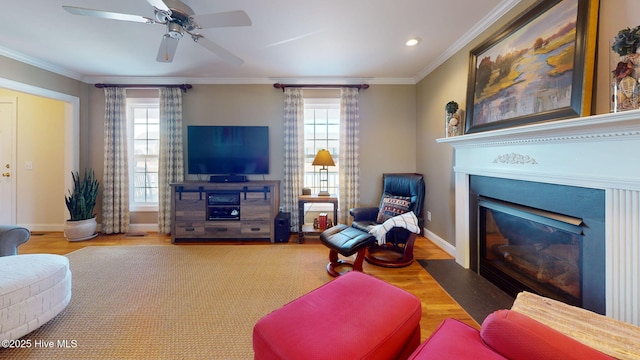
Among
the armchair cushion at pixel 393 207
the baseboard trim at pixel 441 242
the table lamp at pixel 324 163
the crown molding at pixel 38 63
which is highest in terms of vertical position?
the crown molding at pixel 38 63

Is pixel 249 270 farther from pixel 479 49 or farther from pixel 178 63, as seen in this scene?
pixel 479 49

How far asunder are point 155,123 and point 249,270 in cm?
317

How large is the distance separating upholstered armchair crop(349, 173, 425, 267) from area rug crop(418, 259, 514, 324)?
0.33 meters

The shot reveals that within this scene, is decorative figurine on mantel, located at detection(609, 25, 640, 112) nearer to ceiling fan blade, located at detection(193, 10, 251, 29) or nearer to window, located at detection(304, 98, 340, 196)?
ceiling fan blade, located at detection(193, 10, 251, 29)

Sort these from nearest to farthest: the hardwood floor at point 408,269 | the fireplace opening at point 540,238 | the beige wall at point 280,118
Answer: the fireplace opening at point 540,238
the hardwood floor at point 408,269
the beige wall at point 280,118

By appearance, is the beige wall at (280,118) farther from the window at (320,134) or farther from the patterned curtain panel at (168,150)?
the window at (320,134)

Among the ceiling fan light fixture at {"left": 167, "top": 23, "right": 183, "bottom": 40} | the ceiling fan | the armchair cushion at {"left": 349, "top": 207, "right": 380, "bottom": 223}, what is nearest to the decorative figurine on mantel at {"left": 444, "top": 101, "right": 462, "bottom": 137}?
the armchair cushion at {"left": 349, "top": 207, "right": 380, "bottom": 223}

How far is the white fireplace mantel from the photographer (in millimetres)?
1145

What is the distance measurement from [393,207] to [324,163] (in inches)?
45.2

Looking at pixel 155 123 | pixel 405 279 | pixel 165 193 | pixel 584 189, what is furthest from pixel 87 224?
pixel 584 189

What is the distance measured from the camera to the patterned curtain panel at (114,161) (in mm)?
3627

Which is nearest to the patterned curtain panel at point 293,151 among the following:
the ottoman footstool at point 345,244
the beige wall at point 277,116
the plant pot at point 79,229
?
the beige wall at point 277,116

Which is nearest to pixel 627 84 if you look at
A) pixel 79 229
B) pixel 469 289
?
pixel 469 289

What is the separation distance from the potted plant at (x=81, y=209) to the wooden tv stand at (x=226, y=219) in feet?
4.61
